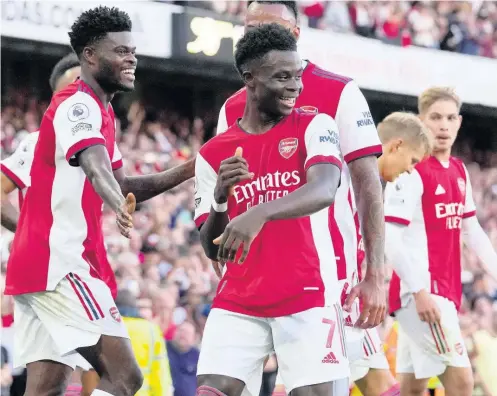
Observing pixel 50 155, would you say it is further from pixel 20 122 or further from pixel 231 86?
pixel 231 86

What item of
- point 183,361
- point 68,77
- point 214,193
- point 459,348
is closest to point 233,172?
point 214,193

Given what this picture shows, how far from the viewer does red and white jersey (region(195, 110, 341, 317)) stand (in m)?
4.61

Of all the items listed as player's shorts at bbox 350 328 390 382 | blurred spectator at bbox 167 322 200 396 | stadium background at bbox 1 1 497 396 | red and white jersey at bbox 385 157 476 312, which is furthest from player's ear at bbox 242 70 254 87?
blurred spectator at bbox 167 322 200 396

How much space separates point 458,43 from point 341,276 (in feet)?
54.8

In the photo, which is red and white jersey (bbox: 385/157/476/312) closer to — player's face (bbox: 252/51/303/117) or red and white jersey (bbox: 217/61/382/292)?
red and white jersey (bbox: 217/61/382/292)

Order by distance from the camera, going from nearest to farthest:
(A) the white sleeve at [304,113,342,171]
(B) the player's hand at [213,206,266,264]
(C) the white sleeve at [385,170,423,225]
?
1. (B) the player's hand at [213,206,266,264]
2. (A) the white sleeve at [304,113,342,171]
3. (C) the white sleeve at [385,170,423,225]

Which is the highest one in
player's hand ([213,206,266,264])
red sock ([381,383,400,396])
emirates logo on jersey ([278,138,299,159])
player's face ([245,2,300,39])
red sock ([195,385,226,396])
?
player's face ([245,2,300,39])

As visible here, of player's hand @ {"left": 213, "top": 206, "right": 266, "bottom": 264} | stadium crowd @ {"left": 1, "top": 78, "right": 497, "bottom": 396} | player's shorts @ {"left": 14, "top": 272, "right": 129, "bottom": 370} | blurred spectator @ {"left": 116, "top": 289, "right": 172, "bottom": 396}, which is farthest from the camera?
stadium crowd @ {"left": 1, "top": 78, "right": 497, "bottom": 396}

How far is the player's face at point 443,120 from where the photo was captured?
7836 mm

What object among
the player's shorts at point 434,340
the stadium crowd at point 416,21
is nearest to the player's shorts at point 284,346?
the player's shorts at point 434,340

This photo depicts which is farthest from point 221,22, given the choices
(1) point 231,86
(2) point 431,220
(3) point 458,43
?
(2) point 431,220

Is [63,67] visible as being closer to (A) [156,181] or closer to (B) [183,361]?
(A) [156,181]

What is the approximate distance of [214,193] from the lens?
4672 millimetres

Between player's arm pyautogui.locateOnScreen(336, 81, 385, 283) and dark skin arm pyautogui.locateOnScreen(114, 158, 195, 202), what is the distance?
0.89m
